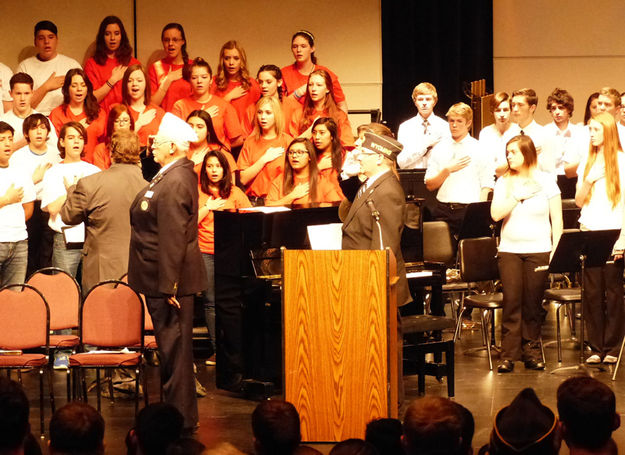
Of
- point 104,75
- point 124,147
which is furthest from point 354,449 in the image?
point 104,75

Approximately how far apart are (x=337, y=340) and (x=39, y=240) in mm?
4268

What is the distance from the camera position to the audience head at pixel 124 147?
693cm

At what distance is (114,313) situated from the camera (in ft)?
21.2

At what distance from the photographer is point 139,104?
932cm

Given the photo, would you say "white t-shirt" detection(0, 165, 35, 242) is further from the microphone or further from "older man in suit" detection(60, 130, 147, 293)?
the microphone

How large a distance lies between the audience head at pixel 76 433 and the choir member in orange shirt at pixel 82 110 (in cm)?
567

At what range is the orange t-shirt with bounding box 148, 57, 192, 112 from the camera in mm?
9789

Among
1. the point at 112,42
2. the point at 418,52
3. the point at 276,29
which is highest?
the point at 276,29

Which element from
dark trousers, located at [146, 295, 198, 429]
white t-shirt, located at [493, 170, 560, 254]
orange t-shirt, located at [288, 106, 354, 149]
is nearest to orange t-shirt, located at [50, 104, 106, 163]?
orange t-shirt, located at [288, 106, 354, 149]

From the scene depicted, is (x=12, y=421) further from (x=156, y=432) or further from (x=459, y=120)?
(x=459, y=120)

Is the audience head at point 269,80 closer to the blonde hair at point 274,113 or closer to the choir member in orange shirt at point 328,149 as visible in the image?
the blonde hair at point 274,113

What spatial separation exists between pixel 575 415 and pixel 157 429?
1452 millimetres

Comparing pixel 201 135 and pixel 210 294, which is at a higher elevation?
pixel 201 135

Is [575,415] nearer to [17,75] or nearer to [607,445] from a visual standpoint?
[607,445]
